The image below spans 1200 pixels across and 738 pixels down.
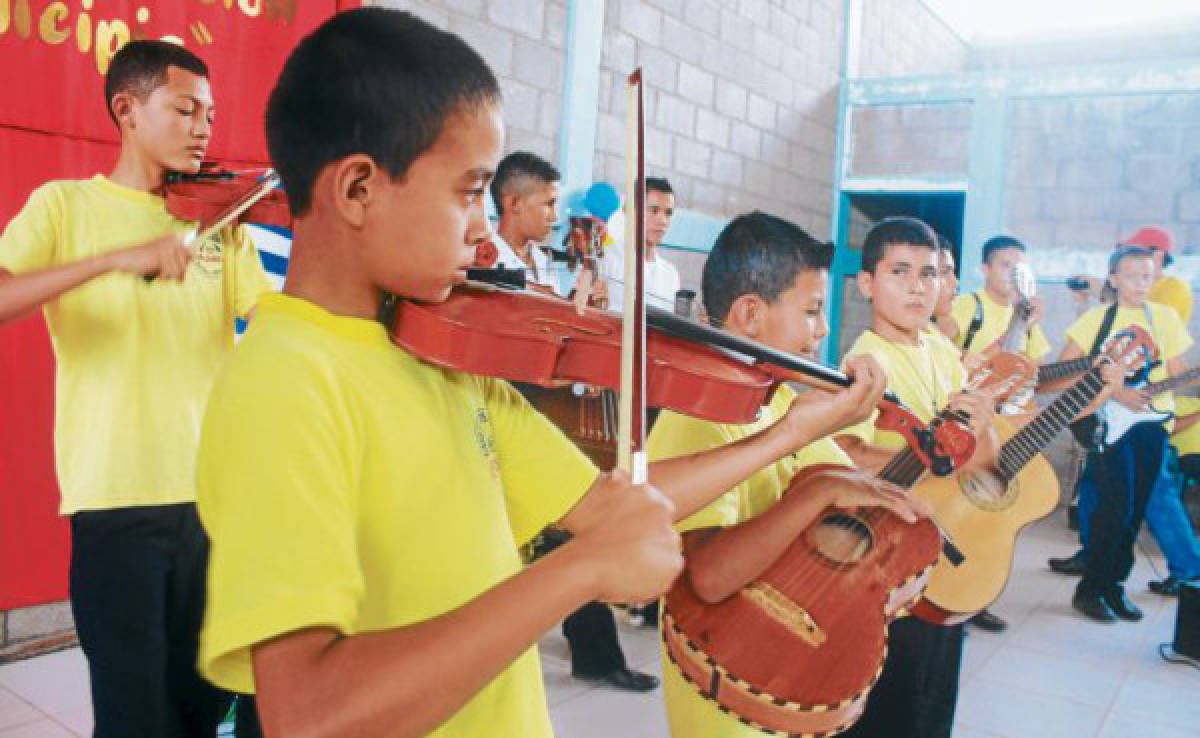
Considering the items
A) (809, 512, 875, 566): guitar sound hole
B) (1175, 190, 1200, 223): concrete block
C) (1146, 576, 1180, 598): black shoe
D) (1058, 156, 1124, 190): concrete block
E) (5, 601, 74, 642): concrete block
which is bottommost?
(1146, 576, 1180, 598): black shoe

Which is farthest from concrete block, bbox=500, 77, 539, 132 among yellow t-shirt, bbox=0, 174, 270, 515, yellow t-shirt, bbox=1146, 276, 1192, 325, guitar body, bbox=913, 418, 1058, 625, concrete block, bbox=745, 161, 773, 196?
yellow t-shirt, bbox=1146, 276, 1192, 325

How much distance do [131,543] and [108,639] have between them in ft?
0.56

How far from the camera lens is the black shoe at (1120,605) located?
3.92 metres

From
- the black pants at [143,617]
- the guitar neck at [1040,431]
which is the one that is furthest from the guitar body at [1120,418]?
the black pants at [143,617]

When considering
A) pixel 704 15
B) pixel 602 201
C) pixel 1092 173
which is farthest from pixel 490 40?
pixel 1092 173

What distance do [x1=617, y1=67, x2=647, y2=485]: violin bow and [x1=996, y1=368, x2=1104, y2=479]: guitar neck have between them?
183 centimetres

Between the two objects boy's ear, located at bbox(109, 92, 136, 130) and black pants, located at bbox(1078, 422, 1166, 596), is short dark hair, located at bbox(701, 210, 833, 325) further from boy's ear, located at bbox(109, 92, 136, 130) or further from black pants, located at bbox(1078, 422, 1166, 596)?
black pants, located at bbox(1078, 422, 1166, 596)

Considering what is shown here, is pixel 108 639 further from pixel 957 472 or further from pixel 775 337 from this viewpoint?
pixel 957 472

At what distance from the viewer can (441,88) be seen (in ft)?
2.56

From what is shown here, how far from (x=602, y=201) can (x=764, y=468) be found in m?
3.26

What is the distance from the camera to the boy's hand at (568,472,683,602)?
0.64 metres

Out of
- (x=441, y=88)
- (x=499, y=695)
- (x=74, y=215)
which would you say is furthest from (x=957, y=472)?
(x=74, y=215)

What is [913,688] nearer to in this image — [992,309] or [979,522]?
[979,522]

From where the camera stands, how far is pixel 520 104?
441cm
